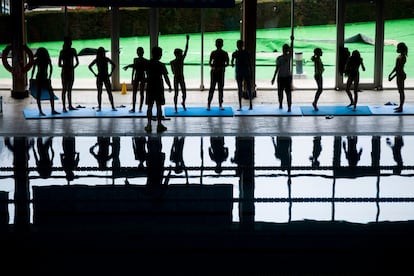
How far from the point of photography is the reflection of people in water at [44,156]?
1356 cm

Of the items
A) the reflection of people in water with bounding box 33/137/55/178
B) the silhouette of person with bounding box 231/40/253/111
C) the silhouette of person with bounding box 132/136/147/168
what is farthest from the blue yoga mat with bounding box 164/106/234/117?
the reflection of people in water with bounding box 33/137/55/178

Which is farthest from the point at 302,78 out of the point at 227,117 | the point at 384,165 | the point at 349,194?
the point at 349,194

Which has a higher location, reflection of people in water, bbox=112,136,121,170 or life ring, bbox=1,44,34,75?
life ring, bbox=1,44,34,75

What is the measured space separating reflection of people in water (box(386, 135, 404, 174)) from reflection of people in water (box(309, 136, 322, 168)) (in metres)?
1.18

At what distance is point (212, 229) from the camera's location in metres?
9.98

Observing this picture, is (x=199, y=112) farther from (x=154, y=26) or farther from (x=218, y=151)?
(x=154, y=26)

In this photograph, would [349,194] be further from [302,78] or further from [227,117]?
[302,78]

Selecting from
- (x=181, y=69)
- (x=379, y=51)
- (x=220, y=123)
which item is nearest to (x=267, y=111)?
(x=220, y=123)

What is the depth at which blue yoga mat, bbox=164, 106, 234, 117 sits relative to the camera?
1922 cm

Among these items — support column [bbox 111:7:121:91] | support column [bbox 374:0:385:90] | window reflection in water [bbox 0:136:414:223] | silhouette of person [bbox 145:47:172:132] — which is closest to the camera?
window reflection in water [bbox 0:136:414:223]

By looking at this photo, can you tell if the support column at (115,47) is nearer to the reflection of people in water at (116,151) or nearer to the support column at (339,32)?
the support column at (339,32)

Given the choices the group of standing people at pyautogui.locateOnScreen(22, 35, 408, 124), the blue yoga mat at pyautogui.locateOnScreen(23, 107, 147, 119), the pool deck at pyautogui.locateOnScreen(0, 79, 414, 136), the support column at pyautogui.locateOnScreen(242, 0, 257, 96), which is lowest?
the pool deck at pyautogui.locateOnScreen(0, 79, 414, 136)

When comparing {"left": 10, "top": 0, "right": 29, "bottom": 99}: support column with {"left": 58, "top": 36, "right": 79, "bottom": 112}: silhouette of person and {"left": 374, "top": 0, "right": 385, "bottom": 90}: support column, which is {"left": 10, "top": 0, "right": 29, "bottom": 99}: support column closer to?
{"left": 58, "top": 36, "right": 79, "bottom": 112}: silhouette of person

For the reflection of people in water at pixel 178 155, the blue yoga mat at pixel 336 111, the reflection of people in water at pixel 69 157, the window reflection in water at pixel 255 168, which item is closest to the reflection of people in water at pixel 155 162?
the window reflection in water at pixel 255 168
